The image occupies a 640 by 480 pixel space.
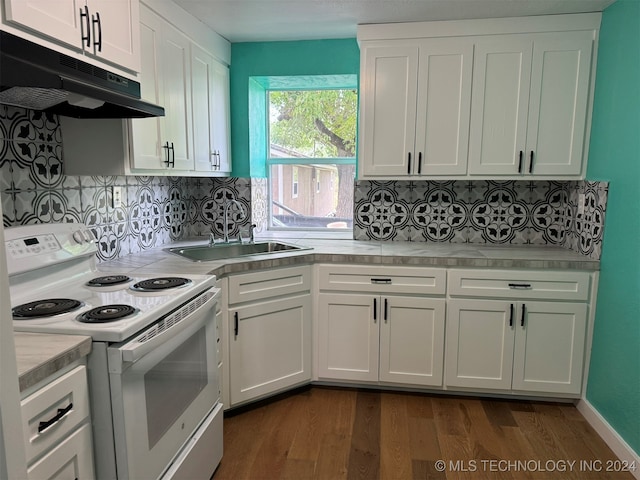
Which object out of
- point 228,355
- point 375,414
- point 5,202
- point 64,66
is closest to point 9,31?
point 64,66

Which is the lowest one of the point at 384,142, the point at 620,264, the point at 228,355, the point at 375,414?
the point at 375,414

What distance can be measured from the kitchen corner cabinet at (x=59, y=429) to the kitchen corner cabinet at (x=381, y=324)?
60.7 inches

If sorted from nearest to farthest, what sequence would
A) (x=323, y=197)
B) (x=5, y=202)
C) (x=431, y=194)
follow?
(x=5, y=202) → (x=431, y=194) → (x=323, y=197)

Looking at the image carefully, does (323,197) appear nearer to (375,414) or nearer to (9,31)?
(375,414)

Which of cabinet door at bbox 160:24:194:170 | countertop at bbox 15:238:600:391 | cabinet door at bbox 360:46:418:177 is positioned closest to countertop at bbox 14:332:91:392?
countertop at bbox 15:238:600:391

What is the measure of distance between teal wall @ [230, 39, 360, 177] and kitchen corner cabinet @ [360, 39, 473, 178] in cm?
34

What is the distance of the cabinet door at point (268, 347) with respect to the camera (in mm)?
2365

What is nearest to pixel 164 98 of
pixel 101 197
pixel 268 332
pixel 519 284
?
pixel 101 197

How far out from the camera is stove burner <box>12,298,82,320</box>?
1398 mm

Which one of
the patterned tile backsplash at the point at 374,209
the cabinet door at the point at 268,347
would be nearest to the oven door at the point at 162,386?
the cabinet door at the point at 268,347

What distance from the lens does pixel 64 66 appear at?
1.40m

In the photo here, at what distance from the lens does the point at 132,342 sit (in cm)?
132

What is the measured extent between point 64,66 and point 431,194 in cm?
232

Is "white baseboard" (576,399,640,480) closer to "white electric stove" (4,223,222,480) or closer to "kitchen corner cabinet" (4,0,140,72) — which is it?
"white electric stove" (4,223,222,480)
